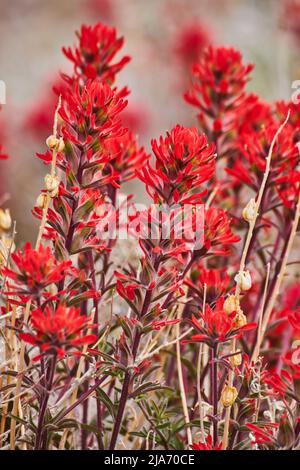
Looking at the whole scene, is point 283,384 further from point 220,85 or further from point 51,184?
point 220,85

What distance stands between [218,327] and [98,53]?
401 mm

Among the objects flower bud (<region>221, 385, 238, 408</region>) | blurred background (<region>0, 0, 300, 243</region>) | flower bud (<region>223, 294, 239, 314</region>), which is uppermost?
blurred background (<region>0, 0, 300, 243</region>)

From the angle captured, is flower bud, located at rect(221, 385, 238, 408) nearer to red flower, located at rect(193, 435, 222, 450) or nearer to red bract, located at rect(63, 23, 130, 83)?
red flower, located at rect(193, 435, 222, 450)

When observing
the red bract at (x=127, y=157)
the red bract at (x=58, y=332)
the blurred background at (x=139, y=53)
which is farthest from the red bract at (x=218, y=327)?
the blurred background at (x=139, y=53)

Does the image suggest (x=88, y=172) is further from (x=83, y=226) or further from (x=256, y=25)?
(x=256, y=25)

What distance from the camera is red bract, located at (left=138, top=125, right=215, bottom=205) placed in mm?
599

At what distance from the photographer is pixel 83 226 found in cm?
61

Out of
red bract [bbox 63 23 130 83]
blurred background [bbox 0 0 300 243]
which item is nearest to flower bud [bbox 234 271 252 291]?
red bract [bbox 63 23 130 83]

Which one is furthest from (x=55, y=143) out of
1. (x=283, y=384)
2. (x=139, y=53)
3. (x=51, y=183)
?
(x=139, y=53)

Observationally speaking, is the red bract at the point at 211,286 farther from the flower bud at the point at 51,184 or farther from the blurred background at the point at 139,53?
the blurred background at the point at 139,53

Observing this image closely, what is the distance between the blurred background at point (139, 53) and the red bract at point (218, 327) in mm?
1292

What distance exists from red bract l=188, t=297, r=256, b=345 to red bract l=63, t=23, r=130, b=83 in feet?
1.17
